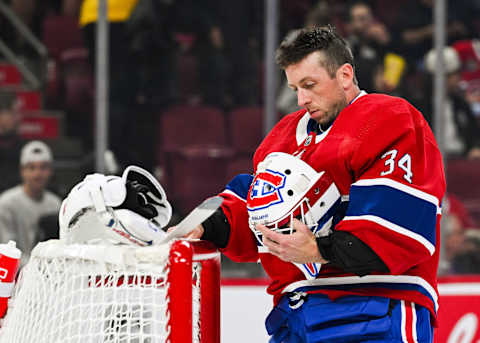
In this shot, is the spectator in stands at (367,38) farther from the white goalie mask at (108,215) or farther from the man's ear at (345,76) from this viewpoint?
the white goalie mask at (108,215)

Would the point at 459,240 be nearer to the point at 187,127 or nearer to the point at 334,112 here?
the point at 187,127

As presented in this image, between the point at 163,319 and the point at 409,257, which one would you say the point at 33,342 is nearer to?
the point at 163,319

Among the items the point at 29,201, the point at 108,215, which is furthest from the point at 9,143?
the point at 108,215

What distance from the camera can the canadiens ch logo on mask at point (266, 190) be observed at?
4.53 ft

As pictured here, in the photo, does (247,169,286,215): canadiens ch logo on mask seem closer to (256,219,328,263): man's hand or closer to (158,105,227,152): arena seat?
(256,219,328,263): man's hand

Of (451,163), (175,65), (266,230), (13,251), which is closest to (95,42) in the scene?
(175,65)

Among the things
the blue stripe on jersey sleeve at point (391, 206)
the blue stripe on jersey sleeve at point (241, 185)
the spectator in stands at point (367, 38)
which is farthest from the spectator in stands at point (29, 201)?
the blue stripe on jersey sleeve at point (391, 206)

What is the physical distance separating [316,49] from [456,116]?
227cm

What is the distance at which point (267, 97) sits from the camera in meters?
3.42

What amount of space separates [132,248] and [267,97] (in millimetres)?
2157

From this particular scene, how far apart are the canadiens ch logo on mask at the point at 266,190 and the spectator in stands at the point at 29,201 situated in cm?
194

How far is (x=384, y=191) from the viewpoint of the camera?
1.37 meters

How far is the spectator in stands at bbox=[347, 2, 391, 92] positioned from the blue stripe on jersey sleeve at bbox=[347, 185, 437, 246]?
2.29m

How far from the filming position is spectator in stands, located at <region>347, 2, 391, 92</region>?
3.68m
